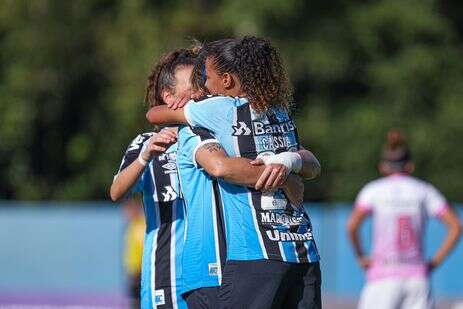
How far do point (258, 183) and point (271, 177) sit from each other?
60 millimetres

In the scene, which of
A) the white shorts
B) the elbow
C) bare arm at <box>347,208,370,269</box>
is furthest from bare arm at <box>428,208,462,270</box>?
the elbow

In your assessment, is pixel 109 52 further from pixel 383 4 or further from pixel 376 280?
pixel 376 280

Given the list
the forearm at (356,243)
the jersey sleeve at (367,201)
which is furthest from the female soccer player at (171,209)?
the forearm at (356,243)

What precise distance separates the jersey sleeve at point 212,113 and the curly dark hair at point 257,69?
0.37 ft

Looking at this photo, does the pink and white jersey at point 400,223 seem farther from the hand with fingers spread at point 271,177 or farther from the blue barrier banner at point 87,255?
the blue barrier banner at point 87,255

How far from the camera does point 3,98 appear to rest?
2931 cm

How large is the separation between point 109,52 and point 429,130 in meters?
7.56

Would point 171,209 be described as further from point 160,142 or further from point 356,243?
point 356,243

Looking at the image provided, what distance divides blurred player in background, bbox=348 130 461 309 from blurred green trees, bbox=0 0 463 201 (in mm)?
17405

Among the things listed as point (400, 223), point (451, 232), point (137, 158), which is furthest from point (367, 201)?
point (137, 158)

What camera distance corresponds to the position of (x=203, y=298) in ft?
19.1

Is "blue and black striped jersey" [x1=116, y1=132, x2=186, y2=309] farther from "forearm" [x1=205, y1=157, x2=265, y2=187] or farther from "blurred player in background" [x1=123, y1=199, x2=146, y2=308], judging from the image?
"blurred player in background" [x1=123, y1=199, x2=146, y2=308]

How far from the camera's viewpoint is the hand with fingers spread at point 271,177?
5250 millimetres

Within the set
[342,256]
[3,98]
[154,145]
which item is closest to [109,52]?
[3,98]
